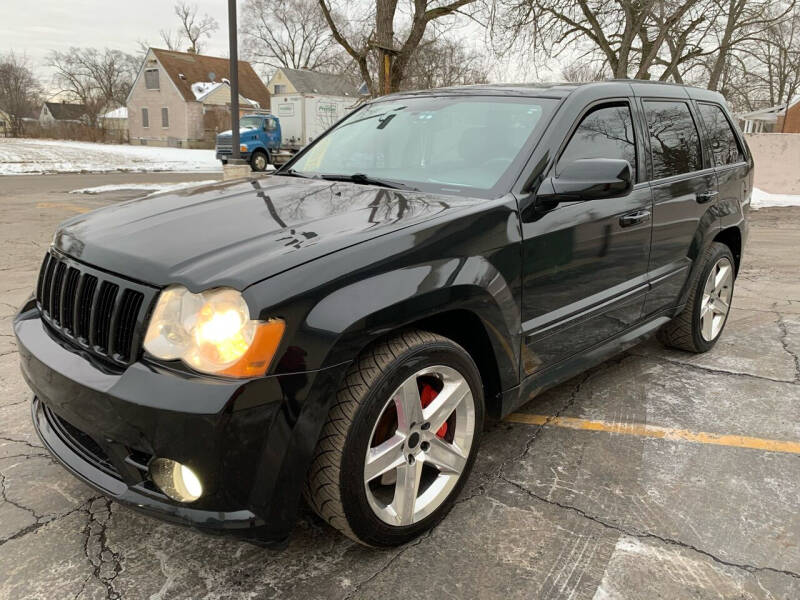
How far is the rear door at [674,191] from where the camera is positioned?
3521 millimetres

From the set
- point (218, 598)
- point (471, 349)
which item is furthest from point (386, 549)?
point (471, 349)

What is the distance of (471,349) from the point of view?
2590 millimetres

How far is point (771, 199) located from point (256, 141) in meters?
18.7

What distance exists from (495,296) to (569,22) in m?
20.5

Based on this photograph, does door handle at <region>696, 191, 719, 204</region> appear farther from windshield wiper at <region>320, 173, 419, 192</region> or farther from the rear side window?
windshield wiper at <region>320, 173, 419, 192</region>

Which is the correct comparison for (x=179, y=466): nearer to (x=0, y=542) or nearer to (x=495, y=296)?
(x=0, y=542)

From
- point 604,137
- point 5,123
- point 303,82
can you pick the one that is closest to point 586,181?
point 604,137

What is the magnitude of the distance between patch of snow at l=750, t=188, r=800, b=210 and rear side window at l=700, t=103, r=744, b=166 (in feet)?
37.2

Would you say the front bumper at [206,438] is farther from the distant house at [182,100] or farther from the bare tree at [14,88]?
the bare tree at [14,88]

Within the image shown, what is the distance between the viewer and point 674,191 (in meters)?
3.60

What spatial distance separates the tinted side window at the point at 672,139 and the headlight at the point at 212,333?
2609mm

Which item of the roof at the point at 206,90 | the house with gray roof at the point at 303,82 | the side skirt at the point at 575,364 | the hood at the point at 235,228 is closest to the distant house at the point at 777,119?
the house with gray roof at the point at 303,82

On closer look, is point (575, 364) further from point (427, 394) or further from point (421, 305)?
point (421, 305)

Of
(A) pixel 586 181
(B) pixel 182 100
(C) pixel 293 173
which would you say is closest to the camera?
(A) pixel 586 181
